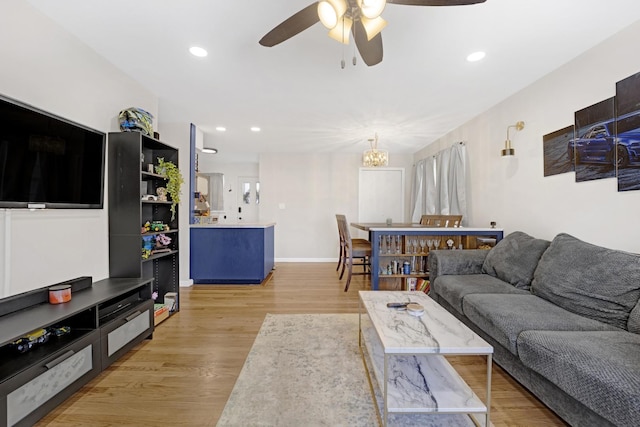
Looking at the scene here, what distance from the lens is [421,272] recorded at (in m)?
3.52

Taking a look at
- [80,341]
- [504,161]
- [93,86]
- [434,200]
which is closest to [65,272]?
[80,341]

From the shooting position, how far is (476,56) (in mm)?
2271

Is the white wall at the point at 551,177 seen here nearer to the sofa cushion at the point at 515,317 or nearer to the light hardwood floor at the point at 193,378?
the sofa cushion at the point at 515,317

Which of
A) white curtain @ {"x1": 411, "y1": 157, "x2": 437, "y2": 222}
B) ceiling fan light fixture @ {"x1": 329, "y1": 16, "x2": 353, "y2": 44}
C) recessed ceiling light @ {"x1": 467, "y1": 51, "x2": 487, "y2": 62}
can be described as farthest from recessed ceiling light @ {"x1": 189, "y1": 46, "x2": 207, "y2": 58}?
white curtain @ {"x1": 411, "y1": 157, "x2": 437, "y2": 222}

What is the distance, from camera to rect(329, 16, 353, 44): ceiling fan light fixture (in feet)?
5.10

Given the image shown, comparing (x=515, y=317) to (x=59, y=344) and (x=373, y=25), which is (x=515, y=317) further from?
(x=59, y=344)

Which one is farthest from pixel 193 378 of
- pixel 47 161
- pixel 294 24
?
pixel 294 24

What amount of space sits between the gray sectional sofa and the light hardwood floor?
0.18 meters

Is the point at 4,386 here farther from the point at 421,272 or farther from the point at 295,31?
the point at 421,272

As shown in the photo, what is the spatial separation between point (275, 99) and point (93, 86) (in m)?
1.62

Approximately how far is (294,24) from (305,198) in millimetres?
4392

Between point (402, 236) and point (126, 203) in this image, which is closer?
point (126, 203)

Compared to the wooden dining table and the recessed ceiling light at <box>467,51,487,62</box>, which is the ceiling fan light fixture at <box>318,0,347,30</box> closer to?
the recessed ceiling light at <box>467,51,487,62</box>

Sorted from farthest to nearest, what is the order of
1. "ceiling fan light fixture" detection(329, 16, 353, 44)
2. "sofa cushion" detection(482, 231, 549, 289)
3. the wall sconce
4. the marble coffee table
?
the wall sconce
"sofa cushion" detection(482, 231, 549, 289)
"ceiling fan light fixture" detection(329, 16, 353, 44)
the marble coffee table
